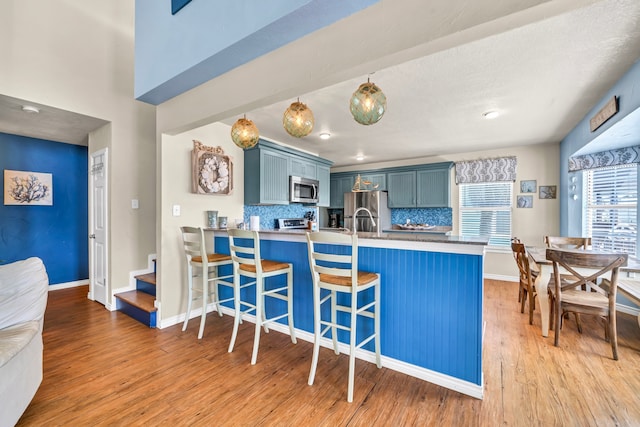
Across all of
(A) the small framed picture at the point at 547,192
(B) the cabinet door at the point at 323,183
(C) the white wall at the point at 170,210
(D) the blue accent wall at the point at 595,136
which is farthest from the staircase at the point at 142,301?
(A) the small framed picture at the point at 547,192

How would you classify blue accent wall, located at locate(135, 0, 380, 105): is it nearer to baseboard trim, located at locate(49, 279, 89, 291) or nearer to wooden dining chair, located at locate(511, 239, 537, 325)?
wooden dining chair, located at locate(511, 239, 537, 325)

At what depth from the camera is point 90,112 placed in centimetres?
333

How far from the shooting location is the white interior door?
145 inches

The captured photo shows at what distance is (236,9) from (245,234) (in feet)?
5.43

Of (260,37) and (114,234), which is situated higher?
(260,37)

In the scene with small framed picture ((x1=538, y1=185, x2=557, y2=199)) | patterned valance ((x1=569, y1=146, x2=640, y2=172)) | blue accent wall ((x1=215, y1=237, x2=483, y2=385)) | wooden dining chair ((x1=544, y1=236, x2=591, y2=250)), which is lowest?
blue accent wall ((x1=215, y1=237, x2=483, y2=385))

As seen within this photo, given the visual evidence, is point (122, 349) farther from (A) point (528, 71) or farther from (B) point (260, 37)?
(A) point (528, 71)

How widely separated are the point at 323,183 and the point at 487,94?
328cm

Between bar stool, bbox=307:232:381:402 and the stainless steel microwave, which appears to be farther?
the stainless steel microwave

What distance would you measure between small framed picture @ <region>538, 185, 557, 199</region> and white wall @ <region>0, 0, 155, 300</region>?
642cm

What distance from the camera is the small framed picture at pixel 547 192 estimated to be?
4.79 meters

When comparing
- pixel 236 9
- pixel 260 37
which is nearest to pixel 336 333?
pixel 260 37

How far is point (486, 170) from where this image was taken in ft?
17.3

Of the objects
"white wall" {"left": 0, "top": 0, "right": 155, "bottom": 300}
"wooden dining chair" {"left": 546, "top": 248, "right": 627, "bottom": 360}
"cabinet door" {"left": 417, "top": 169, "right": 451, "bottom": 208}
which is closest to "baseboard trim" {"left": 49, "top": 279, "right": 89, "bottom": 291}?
"white wall" {"left": 0, "top": 0, "right": 155, "bottom": 300}
